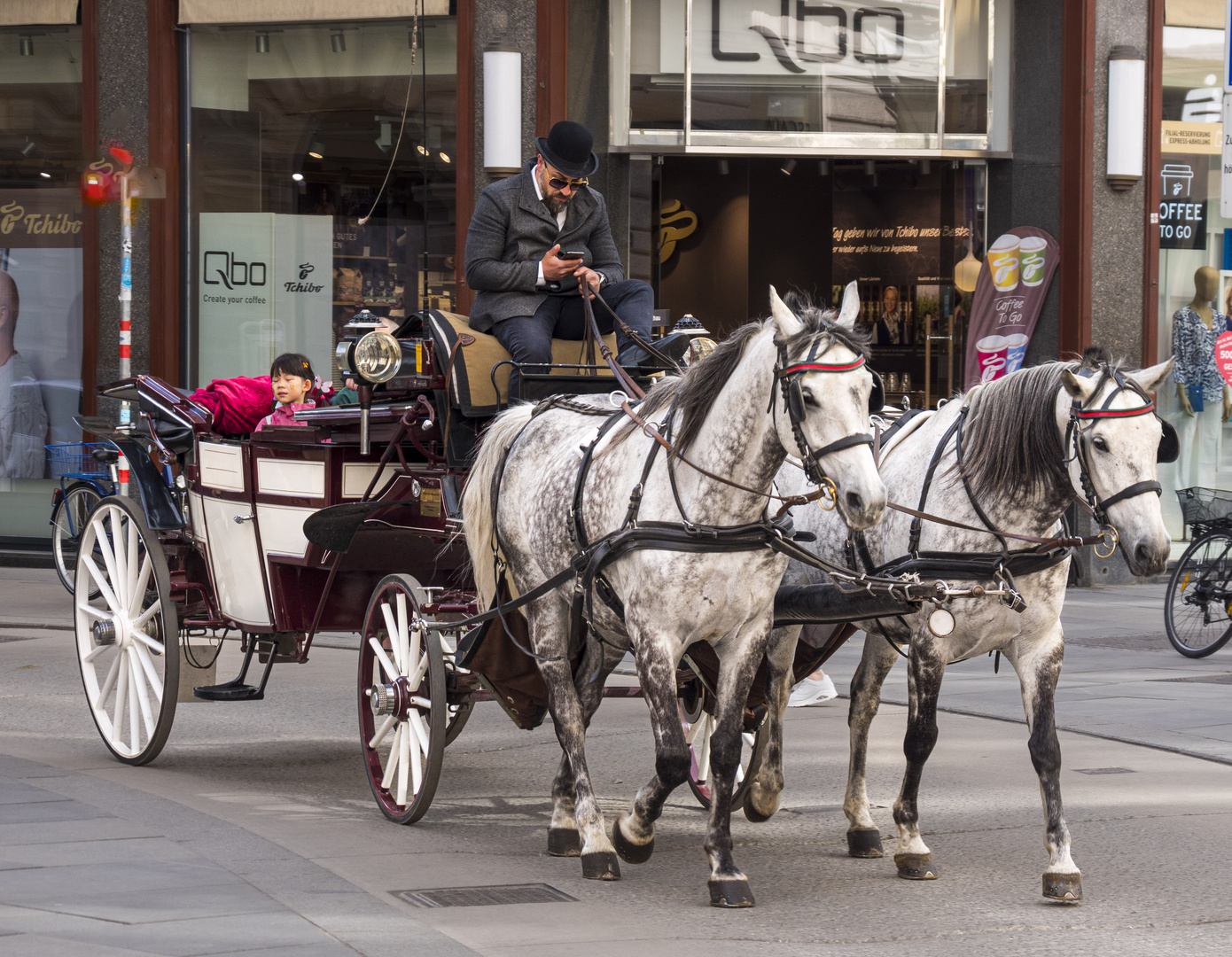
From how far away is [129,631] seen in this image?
24.3ft

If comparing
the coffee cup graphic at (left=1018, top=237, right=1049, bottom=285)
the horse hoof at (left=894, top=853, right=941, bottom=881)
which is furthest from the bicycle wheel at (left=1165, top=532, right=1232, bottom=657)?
the horse hoof at (left=894, top=853, right=941, bottom=881)

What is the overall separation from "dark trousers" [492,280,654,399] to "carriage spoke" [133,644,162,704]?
7.16 feet

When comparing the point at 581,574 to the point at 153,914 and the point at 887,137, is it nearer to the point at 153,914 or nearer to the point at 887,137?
the point at 153,914

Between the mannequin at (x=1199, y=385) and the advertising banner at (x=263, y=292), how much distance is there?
314 inches

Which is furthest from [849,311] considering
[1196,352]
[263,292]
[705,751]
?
[263,292]

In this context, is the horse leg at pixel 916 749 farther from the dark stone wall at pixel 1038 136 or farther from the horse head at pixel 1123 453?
the dark stone wall at pixel 1038 136

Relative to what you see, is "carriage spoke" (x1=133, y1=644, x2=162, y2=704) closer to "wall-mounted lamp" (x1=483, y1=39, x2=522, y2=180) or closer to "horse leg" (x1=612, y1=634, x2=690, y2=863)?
"horse leg" (x1=612, y1=634, x2=690, y2=863)

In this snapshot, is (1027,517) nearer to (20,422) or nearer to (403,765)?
(403,765)

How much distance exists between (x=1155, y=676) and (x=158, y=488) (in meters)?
6.13

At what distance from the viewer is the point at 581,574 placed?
5.45 metres

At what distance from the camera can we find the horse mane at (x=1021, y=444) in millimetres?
5227

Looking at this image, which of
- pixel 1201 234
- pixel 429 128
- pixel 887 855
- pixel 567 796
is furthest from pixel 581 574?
pixel 1201 234

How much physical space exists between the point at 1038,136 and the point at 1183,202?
1505 mm

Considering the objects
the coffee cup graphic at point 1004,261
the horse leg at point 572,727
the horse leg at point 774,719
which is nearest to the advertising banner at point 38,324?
the coffee cup graphic at point 1004,261
